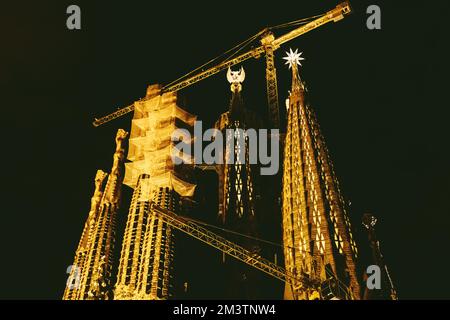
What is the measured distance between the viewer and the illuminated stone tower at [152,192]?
45.4 metres

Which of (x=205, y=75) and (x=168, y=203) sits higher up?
(x=205, y=75)

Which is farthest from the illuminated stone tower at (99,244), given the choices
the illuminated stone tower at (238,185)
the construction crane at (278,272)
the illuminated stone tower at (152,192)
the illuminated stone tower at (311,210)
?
the illuminated stone tower at (311,210)

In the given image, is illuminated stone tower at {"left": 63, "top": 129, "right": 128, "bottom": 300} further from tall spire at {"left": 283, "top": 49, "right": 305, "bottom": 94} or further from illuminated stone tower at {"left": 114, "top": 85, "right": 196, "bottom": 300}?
tall spire at {"left": 283, "top": 49, "right": 305, "bottom": 94}

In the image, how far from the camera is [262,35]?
6406cm

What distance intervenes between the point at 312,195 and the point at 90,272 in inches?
942

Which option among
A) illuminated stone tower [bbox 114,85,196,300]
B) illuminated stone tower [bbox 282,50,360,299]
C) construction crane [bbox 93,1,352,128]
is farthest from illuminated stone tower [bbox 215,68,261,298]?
illuminated stone tower [bbox 114,85,196,300]

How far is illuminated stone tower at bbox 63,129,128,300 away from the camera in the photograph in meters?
50.4

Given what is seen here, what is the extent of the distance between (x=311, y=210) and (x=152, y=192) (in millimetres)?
15446

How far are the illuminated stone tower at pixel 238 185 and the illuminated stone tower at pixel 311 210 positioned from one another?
6540 millimetres

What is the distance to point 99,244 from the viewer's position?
5497 centimetres
